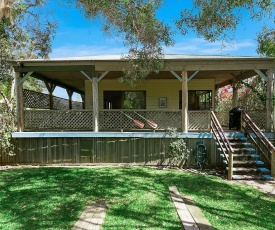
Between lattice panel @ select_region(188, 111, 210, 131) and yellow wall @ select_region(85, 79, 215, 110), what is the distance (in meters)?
3.02

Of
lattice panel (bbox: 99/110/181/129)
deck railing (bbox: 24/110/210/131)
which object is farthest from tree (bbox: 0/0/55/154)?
lattice panel (bbox: 99/110/181/129)

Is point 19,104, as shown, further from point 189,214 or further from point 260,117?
point 260,117

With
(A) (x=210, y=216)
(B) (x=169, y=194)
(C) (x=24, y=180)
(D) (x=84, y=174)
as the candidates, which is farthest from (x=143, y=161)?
(A) (x=210, y=216)

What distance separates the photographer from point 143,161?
9.07 meters

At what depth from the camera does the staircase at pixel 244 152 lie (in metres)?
7.31

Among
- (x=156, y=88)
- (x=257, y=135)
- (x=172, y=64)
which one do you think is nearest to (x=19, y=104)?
(x=172, y=64)

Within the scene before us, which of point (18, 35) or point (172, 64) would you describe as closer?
point (172, 64)

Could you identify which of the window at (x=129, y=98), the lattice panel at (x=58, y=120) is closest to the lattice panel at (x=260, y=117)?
the window at (x=129, y=98)

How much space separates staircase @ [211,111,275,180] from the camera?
7309 mm

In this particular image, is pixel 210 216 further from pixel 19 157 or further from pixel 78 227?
pixel 19 157

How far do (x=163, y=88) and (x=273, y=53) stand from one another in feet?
19.6

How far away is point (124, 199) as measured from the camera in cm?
522

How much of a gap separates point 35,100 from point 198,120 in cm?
792

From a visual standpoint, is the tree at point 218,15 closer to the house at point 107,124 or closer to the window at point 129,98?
Result: the house at point 107,124
